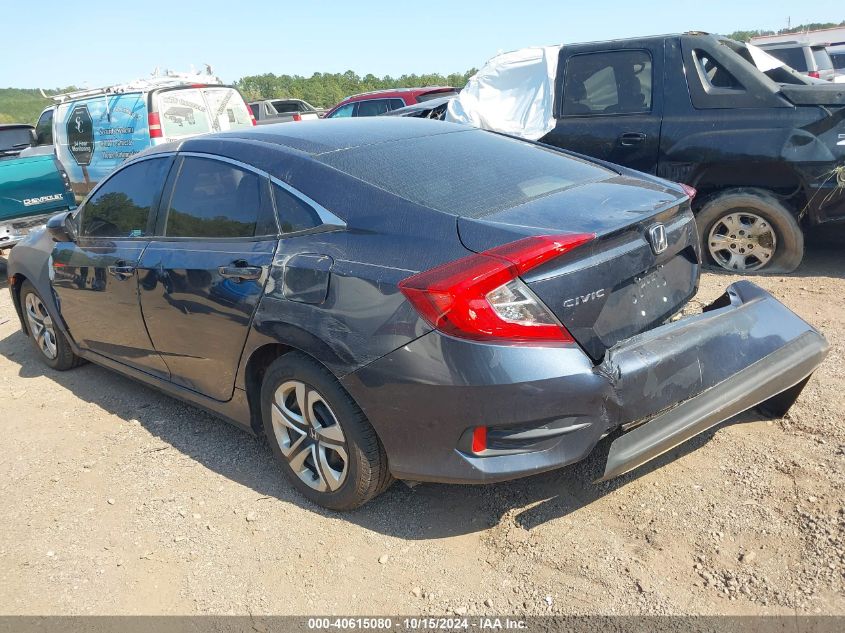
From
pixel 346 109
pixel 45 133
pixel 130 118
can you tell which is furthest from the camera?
Answer: pixel 346 109

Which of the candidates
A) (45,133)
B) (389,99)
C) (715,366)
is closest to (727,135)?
(715,366)

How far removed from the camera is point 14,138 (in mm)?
11414

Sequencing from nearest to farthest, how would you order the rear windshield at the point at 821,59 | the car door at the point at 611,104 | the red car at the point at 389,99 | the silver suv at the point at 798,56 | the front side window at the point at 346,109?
the car door at the point at 611,104, the silver suv at the point at 798,56, the rear windshield at the point at 821,59, the red car at the point at 389,99, the front side window at the point at 346,109

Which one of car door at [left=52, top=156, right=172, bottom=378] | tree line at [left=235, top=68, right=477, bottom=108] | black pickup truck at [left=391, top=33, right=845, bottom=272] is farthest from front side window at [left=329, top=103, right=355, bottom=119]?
tree line at [left=235, top=68, right=477, bottom=108]

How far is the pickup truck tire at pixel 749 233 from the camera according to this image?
5.52m

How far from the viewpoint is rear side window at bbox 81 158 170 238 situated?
3881mm

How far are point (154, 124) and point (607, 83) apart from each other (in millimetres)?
6214

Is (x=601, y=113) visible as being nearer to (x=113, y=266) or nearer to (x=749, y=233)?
(x=749, y=233)

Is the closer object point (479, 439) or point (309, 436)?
point (479, 439)

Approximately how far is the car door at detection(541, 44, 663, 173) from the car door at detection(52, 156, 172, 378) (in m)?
3.81

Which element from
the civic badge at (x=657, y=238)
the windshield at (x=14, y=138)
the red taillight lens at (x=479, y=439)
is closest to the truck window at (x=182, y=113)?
the windshield at (x=14, y=138)

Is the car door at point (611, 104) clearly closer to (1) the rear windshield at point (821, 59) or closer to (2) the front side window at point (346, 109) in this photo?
(2) the front side window at point (346, 109)

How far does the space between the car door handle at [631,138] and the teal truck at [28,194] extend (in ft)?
21.3

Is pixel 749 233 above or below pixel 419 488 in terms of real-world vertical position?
above
